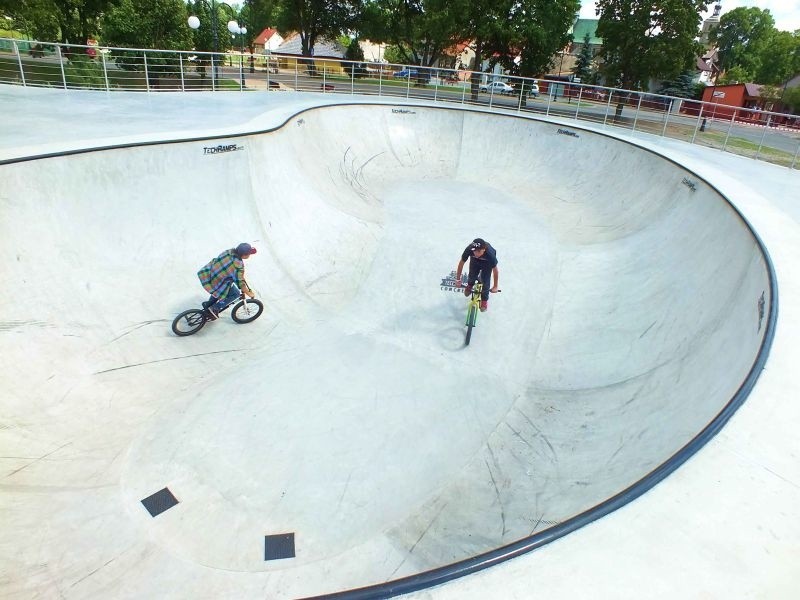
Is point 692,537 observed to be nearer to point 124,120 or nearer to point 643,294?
point 643,294

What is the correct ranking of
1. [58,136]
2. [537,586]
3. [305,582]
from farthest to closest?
[58,136] < [305,582] < [537,586]

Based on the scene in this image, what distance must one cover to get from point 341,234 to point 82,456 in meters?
6.32

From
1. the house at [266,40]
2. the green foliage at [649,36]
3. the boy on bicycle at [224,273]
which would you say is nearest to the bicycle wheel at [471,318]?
the boy on bicycle at [224,273]

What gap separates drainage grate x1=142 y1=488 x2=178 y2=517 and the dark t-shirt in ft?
14.1

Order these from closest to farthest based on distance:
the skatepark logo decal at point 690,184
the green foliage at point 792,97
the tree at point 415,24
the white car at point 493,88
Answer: the skatepark logo decal at point 690,184 → the white car at point 493,88 → the tree at point 415,24 → the green foliage at point 792,97

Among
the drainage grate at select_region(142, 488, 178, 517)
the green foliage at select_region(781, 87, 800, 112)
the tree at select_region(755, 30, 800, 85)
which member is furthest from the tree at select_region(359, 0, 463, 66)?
the tree at select_region(755, 30, 800, 85)

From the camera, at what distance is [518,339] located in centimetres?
726

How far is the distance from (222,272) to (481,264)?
11.8 feet

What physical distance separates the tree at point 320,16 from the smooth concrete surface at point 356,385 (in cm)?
3138

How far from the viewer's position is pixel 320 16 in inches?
1478

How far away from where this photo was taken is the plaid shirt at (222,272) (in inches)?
251

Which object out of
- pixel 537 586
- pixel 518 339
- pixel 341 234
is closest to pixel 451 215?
pixel 341 234

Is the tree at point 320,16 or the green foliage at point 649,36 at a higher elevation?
the tree at point 320,16

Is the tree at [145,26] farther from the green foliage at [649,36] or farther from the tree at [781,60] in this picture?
the tree at [781,60]
